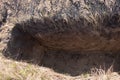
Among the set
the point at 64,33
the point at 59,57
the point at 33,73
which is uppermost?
the point at 64,33

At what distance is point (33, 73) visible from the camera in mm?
4398

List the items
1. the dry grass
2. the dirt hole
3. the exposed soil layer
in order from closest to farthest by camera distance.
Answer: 1. the dry grass
2. the exposed soil layer
3. the dirt hole

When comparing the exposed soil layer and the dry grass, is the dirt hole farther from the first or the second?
the dry grass

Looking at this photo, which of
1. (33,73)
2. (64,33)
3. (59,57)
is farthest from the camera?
(59,57)

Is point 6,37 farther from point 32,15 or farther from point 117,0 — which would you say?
point 117,0

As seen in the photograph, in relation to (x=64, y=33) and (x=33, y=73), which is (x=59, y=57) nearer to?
(x=64, y=33)

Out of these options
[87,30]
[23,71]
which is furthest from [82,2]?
[23,71]

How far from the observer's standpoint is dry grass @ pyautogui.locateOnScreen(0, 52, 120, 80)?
426 cm

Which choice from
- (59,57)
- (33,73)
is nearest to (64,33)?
(59,57)

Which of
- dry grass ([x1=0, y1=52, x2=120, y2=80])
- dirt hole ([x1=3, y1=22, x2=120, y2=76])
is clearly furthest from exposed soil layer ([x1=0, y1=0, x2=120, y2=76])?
dry grass ([x1=0, y1=52, x2=120, y2=80])

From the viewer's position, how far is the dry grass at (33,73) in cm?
426

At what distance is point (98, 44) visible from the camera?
4723 mm

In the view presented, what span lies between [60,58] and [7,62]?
30.4 inches

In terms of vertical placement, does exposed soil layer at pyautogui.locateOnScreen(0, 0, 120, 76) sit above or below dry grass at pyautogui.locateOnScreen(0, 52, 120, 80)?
above
